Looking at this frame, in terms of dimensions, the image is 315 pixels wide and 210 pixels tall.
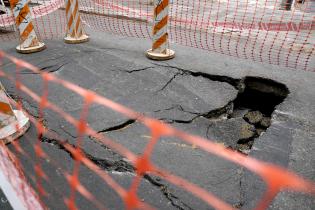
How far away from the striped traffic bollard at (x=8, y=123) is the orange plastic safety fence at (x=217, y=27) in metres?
3.86

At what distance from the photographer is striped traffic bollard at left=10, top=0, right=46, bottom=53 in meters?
5.24

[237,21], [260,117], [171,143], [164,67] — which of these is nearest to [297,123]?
[260,117]

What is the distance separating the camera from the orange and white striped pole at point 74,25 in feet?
19.1

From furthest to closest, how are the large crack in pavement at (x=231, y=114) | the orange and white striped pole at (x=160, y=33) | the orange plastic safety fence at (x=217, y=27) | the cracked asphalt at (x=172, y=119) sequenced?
the orange plastic safety fence at (x=217, y=27) → the orange and white striped pole at (x=160, y=33) → the large crack in pavement at (x=231, y=114) → the cracked asphalt at (x=172, y=119)

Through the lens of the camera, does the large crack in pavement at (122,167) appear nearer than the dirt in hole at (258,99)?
Yes

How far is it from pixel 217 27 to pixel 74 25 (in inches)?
173

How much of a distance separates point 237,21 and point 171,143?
24.6 feet

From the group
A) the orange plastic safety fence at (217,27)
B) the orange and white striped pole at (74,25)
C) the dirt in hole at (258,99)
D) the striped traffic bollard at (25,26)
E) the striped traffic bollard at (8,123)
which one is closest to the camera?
the striped traffic bollard at (8,123)

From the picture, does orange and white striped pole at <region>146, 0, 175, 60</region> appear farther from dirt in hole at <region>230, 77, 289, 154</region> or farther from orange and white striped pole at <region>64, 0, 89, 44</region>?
orange and white striped pole at <region>64, 0, 89, 44</region>

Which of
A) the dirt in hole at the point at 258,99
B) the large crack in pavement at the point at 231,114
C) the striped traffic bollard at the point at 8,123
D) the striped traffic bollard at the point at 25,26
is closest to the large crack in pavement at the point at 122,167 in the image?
the large crack in pavement at the point at 231,114

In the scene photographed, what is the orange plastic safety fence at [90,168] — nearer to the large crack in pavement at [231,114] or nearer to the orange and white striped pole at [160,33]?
the large crack in pavement at [231,114]

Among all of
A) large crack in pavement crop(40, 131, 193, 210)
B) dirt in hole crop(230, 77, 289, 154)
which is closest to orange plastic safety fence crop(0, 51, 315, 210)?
large crack in pavement crop(40, 131, 193, 210)

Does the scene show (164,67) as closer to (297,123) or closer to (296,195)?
(297,123)

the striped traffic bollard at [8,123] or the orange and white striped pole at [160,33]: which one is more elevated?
the orange and white striped pole at [160,33]
